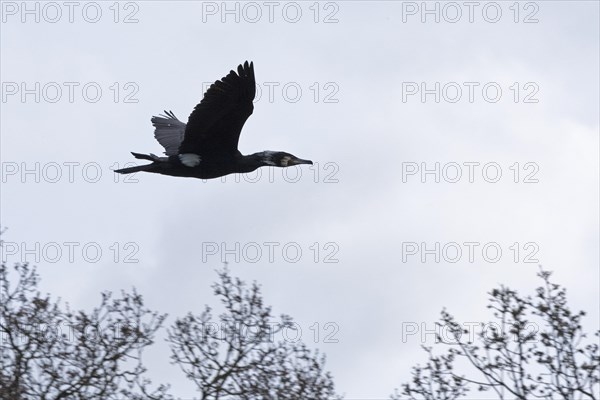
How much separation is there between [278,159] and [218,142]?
0.84m

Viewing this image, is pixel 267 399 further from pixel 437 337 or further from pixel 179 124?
pixel 179 124

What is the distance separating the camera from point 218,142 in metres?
15.9

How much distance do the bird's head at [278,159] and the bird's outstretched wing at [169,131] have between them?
150 cm

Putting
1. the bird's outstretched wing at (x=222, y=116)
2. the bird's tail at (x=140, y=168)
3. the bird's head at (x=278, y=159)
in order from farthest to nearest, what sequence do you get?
1. the bird's head at (x=278, y=159)
2. the bird's tail at (x=140, y=168)
3. the bird's outstretched wing at (x=222, y=116)

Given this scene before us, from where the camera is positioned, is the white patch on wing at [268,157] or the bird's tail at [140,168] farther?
the white patch on wing at [268,157]

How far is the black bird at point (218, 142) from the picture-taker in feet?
49.7

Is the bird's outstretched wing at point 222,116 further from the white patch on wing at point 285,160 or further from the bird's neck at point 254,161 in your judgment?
the white patch on wing at point 285,160

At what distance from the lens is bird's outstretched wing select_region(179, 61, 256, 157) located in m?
15.1

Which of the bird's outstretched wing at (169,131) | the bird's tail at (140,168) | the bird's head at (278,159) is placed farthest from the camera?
the bird's outstretched wing at (169,131)

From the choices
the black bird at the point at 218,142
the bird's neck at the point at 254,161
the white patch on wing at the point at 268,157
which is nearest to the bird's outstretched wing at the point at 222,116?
the black bird at the point at 218,142

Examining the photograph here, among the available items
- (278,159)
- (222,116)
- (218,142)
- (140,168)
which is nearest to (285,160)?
(278,159)

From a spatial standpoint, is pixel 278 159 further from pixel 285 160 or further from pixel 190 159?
pixel 190 159

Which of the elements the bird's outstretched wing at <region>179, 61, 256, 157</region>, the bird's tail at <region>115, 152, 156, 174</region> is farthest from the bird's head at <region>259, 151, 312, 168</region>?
the bird's tail at <region>115, 152, 156, 174</region>

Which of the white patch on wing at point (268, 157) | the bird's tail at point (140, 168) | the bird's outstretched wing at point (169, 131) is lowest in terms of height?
the bird's tail at point (140, 168)
